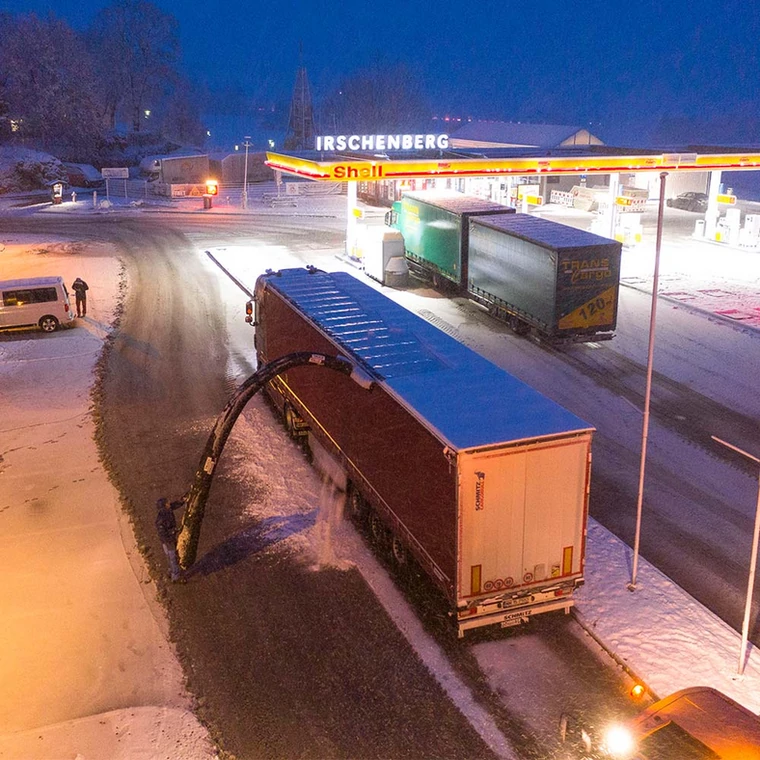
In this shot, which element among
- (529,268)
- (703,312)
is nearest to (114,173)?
(529,268)

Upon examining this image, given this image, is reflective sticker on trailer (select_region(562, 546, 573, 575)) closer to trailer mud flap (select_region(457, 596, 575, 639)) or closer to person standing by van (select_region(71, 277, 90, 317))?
trailer mud flap (select_region(457, 596, 575, 639))

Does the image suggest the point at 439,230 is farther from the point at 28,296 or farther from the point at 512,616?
the point at 512,616

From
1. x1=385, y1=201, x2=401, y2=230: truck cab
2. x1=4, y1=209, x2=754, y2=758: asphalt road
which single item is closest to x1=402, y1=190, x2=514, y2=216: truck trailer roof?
x1=385, y1=201, x2=401, y2=230: truck cab

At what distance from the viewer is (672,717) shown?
289 inches

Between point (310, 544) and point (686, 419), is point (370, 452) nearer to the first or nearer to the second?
point (310, 544)

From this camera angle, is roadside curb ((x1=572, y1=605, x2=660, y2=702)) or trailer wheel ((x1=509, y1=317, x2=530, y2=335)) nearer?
roadside curb ((x1=572, y1=605, x2=660, y2=702))

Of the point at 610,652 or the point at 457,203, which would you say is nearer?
the point at 610,652

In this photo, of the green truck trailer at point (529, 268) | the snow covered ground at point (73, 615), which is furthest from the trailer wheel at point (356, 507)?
the green truck trailer at point (529, 268)

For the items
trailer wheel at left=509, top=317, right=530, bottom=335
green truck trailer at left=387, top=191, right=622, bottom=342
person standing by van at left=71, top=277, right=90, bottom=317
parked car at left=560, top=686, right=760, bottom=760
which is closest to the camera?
parked car at left=560, top=686, right=760, bottom=760

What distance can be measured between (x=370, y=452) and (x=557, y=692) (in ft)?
16.2

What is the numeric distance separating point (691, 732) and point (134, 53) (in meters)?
119

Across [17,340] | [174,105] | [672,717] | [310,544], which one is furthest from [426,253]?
[174,105]

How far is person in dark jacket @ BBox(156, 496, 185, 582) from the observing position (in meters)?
13.8

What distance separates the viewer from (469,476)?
36.1ft
